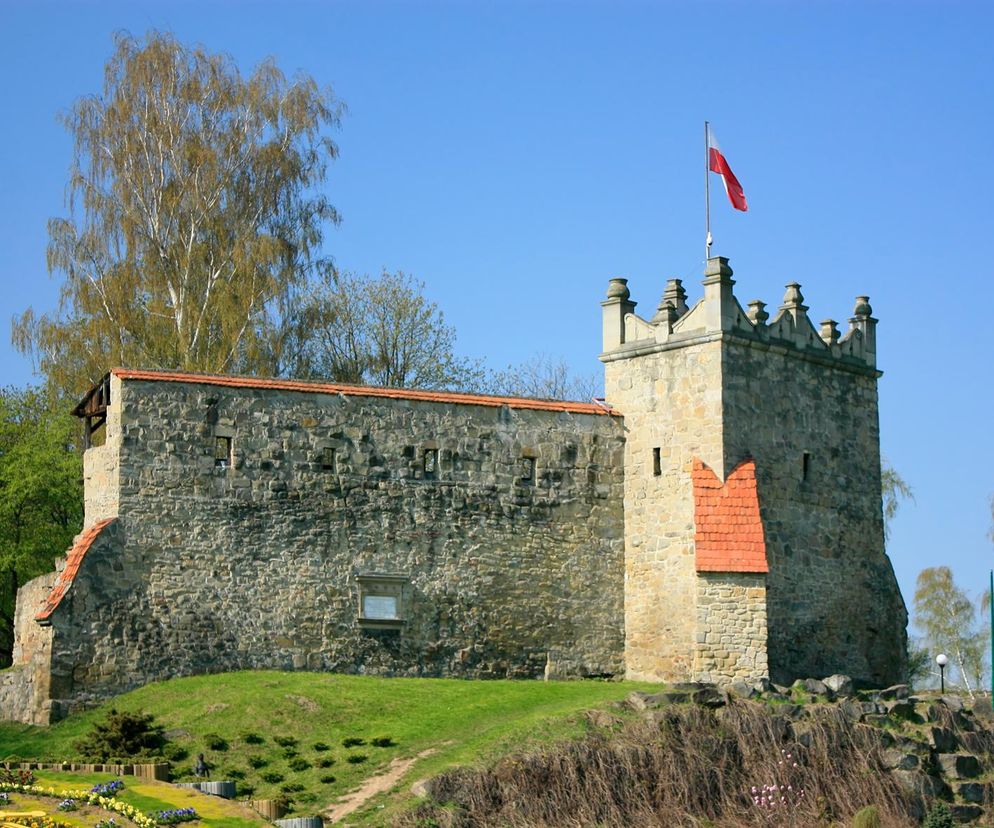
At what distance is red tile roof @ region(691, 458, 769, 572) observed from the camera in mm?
30094

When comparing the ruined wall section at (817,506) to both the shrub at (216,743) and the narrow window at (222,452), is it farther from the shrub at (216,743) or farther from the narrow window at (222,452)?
the shrub at (216,743)

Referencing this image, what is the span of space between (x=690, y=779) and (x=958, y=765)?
5.07 m

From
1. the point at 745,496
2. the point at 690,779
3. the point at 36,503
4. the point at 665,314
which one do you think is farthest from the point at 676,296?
the point at 36,503

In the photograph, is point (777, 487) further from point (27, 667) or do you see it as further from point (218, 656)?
point (27, 667)

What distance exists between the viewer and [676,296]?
1281 inches

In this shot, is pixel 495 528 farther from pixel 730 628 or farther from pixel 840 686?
pixel 840 686

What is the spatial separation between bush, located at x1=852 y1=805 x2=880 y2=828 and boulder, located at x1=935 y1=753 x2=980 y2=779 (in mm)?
3014

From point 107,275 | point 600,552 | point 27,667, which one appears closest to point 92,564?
point 27,667

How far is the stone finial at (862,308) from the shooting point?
3438cm

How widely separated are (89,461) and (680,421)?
35.6ft

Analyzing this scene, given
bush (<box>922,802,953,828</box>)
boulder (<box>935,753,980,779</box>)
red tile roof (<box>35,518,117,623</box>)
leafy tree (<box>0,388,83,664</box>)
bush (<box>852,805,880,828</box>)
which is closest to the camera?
bush (<box>852,805,880,828</box>)

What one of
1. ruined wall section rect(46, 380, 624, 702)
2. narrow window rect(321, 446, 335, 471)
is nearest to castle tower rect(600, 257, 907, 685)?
ruined wall section rect(46, 380, 624, 702)

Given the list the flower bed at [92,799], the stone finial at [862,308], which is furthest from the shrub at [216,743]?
the stone finial at [862,308]

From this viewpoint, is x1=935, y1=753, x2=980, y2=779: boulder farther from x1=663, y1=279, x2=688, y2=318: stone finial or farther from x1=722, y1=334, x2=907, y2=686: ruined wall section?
x1=663, y1=279, x2=688, y2=318: stone finial
